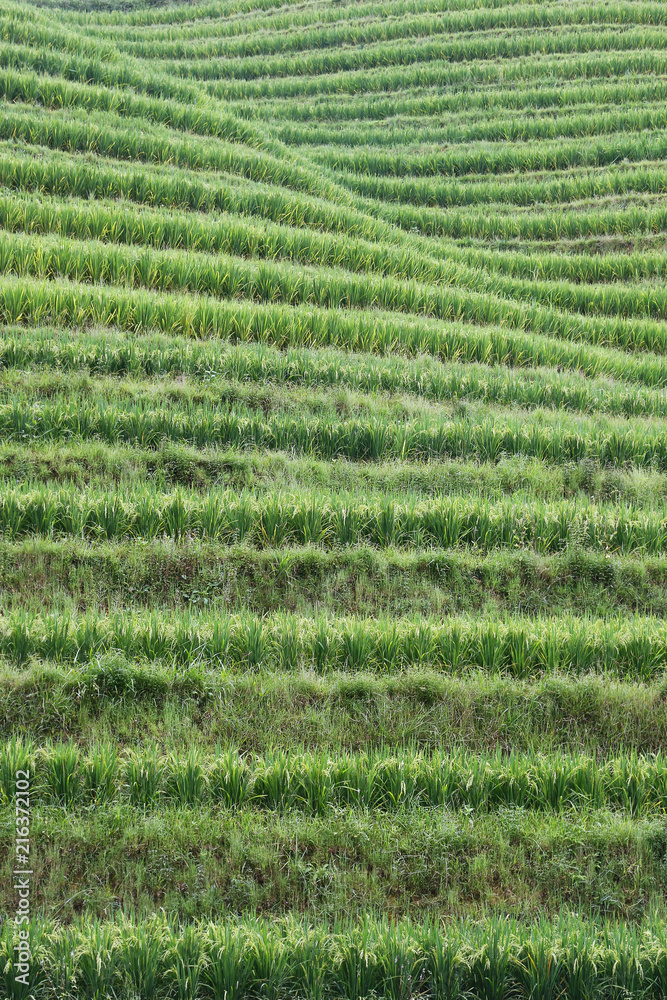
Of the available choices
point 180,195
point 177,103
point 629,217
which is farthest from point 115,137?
point 629,217

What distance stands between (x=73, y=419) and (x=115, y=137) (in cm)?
857

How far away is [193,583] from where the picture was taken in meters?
5.33

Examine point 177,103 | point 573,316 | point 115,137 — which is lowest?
point 573,316

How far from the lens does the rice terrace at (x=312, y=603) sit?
3.23m

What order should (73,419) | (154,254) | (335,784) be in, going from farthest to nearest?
1. (154,254)
2. (73,419)
3. (335,784)

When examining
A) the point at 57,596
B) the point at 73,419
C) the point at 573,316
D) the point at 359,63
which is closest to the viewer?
the point at 57,596

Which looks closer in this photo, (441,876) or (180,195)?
(441,876)

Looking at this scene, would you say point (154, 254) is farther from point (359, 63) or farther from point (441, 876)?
point (359, 63)

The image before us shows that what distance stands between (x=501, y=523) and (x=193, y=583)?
7.82 feet

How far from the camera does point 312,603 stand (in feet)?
17.4

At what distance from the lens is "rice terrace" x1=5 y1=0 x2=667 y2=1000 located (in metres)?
3.23

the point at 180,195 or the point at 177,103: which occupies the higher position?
the point at 177,103

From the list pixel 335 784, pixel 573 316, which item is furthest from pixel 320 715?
pixel 573 316

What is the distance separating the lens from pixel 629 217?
14133 millimetres
